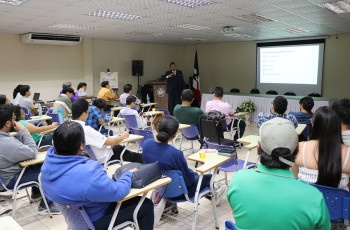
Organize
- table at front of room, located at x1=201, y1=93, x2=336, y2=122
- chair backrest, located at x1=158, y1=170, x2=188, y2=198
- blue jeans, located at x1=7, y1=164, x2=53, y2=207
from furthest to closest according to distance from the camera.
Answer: table at front of room, located at x1=201, y1=93, x2=336, y2=122 → blue jeans, located at x1=7, y1=164, x2=53, y2=207 → chair backrest, located at x1=158, y1=170, x2=188, y2=198

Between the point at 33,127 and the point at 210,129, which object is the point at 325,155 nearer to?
the point at 210,129

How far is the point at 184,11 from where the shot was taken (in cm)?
547

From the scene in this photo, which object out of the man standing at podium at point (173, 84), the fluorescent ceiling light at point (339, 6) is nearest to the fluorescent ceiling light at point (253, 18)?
the fluorescent ceiling light at point (339, 6)

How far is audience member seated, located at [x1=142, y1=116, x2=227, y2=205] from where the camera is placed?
2.57 meters

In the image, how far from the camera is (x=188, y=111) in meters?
5.10

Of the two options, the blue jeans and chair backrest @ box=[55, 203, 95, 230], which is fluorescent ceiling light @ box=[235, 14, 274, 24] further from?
chair backrest @ box=[55, 203, 95, 230]

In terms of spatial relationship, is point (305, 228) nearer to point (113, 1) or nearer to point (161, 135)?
point (161, 135)

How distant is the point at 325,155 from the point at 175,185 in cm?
127

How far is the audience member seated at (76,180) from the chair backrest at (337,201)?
1394mm

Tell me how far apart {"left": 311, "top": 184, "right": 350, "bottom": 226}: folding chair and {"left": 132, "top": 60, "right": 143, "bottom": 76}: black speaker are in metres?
9.84

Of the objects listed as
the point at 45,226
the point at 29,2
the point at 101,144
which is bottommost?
the point at 45,226

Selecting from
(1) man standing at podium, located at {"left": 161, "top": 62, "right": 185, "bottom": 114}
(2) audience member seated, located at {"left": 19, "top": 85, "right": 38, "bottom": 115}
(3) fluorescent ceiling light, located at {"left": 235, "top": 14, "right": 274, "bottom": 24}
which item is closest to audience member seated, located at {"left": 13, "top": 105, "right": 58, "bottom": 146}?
(2) audience member seated, located at {"left": 19, "top": 85, "right": 38, "bottom": 115}

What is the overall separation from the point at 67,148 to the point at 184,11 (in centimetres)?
431

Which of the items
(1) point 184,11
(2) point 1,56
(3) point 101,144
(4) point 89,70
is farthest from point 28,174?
(4) point 89,70
